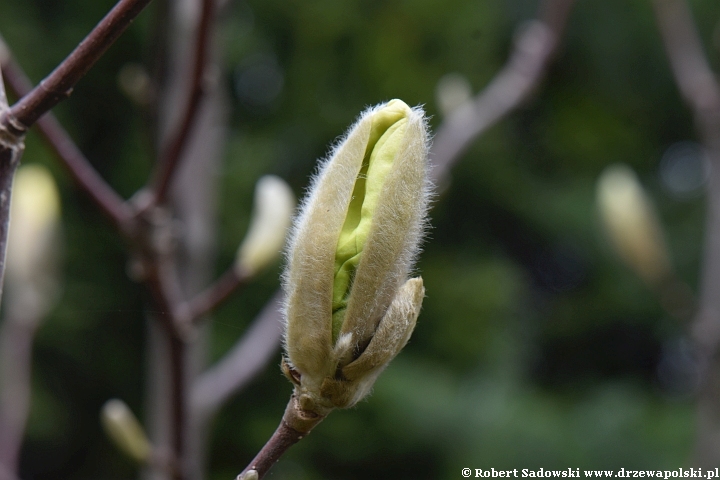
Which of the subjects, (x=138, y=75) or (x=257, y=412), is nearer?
(x=138, y=75)

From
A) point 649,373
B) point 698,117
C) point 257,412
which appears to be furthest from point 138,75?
point 649,373

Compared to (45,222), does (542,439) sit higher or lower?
lower

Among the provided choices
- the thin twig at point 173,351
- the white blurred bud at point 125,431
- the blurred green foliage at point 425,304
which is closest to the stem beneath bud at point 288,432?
the thin twig at point 173,351

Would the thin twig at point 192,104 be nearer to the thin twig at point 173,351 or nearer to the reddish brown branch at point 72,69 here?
the thin twig at point 173,351

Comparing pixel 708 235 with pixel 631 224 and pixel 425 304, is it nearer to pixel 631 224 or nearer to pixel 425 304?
pixel 631 224

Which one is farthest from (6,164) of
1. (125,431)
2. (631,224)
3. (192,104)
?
(631,224)

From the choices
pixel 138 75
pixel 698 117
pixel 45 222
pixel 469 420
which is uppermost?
pixel 138 75

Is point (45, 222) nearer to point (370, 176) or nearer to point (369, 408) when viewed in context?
point (370, 176)
